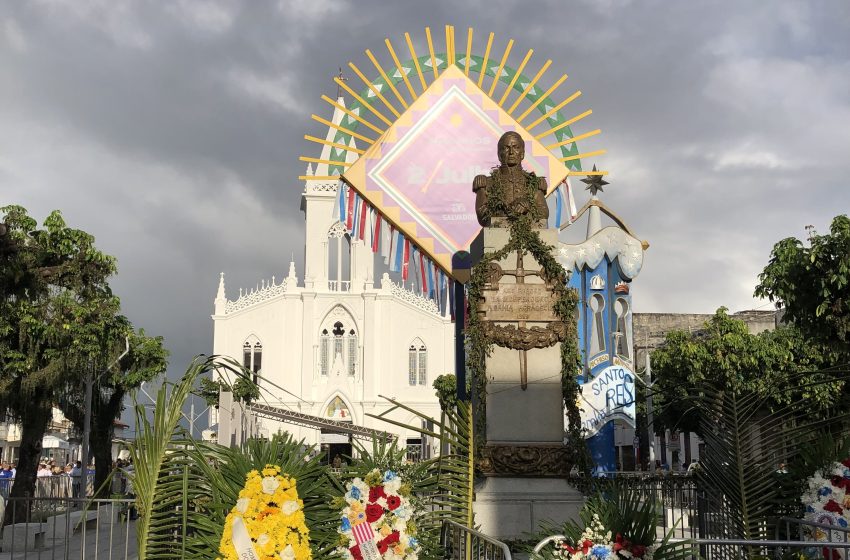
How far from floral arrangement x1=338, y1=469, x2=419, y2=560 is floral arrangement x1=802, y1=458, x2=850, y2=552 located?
3.69 m

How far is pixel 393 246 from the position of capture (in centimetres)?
1741

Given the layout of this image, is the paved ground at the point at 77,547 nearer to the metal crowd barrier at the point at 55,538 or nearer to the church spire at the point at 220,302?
the metal crowd barrier at the point at 55,538

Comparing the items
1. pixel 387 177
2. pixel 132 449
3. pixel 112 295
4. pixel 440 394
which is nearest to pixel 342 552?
pixel 132 449

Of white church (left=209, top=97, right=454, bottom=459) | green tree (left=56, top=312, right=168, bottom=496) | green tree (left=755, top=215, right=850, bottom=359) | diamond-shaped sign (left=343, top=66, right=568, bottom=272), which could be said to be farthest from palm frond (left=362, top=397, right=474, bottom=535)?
white church (left=209, top=97, right=454, bottom=459)

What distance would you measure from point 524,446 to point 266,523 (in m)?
3.80

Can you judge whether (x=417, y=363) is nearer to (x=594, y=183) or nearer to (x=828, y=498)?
(x=594, y=183)

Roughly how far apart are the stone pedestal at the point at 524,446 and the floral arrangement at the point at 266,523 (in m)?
3.14

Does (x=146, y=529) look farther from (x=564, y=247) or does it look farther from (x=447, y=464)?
(x=564, y=247)

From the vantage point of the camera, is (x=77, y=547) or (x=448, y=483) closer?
(x=448, y=483)

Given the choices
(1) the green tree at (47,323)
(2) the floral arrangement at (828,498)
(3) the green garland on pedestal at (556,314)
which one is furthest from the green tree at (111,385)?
(2) the floral arrangement at (828,498)

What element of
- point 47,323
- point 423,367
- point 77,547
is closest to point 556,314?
point 77,547

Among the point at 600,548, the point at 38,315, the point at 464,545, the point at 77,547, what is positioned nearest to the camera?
the point at 600,548

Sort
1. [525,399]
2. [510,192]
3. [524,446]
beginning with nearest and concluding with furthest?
[524,446] < [525,399] < [510,192]

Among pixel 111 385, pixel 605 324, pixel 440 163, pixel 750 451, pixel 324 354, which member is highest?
pixel 324 354
